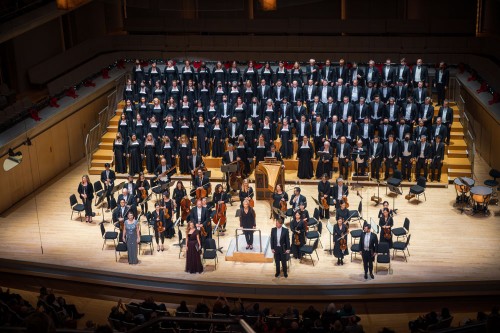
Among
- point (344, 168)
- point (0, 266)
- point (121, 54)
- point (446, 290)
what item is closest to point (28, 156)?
point (0, 266)

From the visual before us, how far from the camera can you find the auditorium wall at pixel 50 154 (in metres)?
17.1

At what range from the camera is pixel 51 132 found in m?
18.5

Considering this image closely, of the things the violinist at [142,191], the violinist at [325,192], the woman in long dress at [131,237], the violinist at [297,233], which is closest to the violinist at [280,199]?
the violinist at [325,192]

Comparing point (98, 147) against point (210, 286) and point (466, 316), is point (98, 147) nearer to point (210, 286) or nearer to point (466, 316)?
point (210, 286)

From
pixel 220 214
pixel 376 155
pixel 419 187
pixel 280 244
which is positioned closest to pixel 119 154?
pixel 220 214

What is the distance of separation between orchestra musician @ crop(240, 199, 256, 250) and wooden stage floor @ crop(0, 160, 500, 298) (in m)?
0.49

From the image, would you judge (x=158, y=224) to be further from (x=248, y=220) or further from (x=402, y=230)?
(x=402, y=230)

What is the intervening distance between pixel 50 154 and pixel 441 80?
9.72 metres

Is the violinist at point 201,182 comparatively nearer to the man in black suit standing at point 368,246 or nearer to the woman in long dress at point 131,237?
the woman in long dress at point 131,237

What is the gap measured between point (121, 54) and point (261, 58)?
4022 mm

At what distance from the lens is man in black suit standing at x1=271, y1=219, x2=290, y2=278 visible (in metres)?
13.4

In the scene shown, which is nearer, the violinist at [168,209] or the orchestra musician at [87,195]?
the violinist at [168,209]

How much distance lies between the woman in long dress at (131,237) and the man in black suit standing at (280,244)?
2.54 m

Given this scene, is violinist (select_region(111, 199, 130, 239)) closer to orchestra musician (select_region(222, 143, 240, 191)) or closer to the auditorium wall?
orchestra musician (select_region(222, 143, 240, 191))
